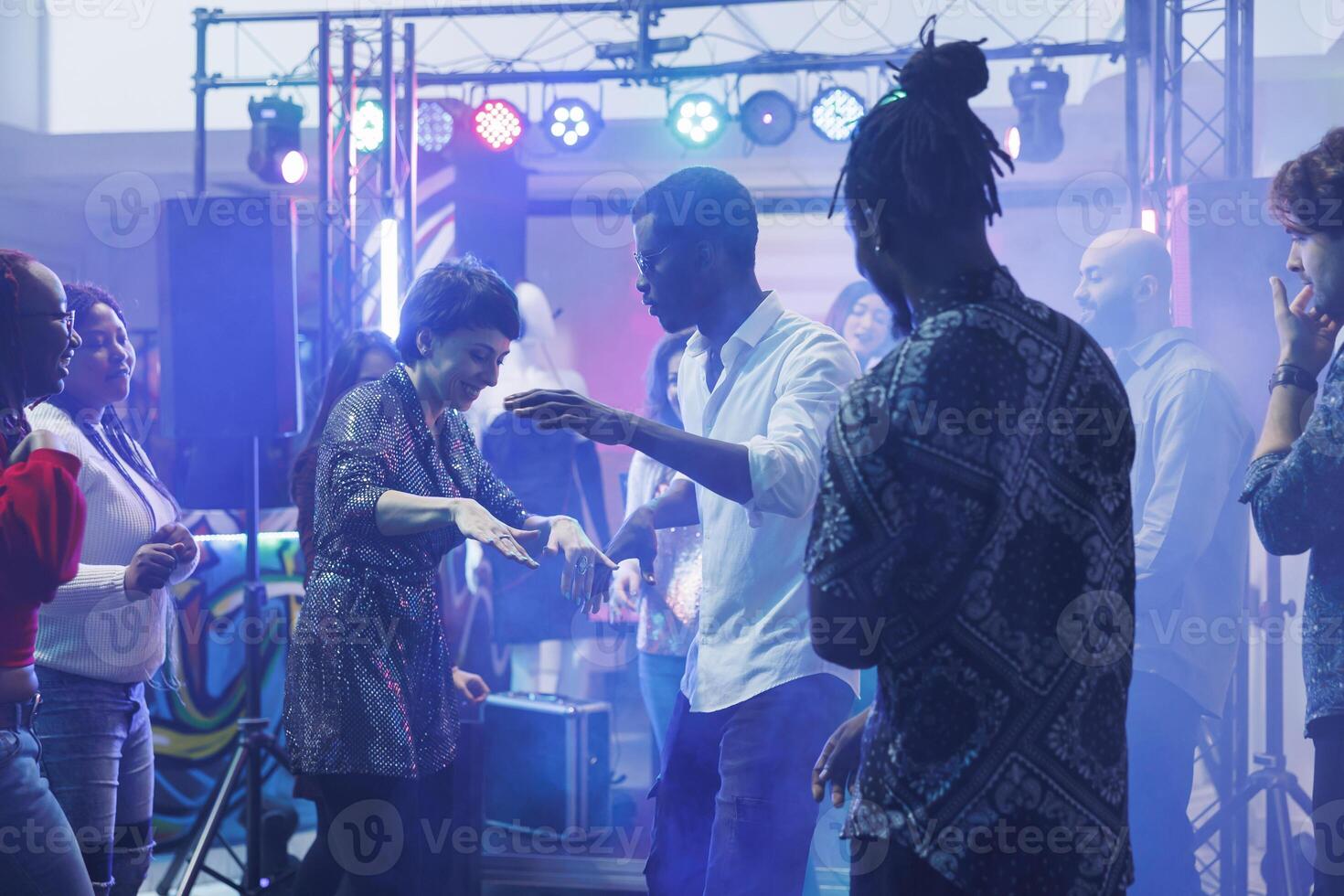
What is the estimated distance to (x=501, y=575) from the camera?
219 inches

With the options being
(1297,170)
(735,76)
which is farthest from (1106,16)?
(1297,170)

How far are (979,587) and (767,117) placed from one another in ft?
22.7

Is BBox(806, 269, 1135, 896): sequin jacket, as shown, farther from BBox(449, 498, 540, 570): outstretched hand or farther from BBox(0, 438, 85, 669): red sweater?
BBox(0, 438, 85, 669): red sweater

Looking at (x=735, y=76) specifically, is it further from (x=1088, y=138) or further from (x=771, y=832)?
(x=771, y=832)

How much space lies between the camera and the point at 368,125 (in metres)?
8.18

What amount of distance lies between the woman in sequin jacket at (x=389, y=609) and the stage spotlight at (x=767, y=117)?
5534 mm

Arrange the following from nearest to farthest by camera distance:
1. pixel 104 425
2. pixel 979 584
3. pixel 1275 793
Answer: pixel 979 584, pixel 104 425, pixel 1275 793

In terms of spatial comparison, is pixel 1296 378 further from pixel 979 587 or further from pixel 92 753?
pixel 92 753

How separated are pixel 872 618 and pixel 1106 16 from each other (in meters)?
7.26

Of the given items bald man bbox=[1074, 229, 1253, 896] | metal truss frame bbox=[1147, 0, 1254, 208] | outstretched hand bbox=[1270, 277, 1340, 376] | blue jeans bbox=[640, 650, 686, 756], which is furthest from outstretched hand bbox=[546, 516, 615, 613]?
metal truss frame bbox=[1147, 0, 1254, 208]

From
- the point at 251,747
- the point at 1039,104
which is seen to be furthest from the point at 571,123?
the point at 251,747

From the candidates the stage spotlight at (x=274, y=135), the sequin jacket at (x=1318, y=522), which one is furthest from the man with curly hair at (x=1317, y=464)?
the stage spotlight at (x=274, y=135)

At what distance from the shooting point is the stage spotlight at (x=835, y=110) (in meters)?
7.66

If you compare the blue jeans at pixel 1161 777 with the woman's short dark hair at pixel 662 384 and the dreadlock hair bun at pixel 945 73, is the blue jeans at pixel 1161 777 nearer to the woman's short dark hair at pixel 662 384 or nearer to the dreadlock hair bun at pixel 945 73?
the woman's short dark hair at pixel 662 384
